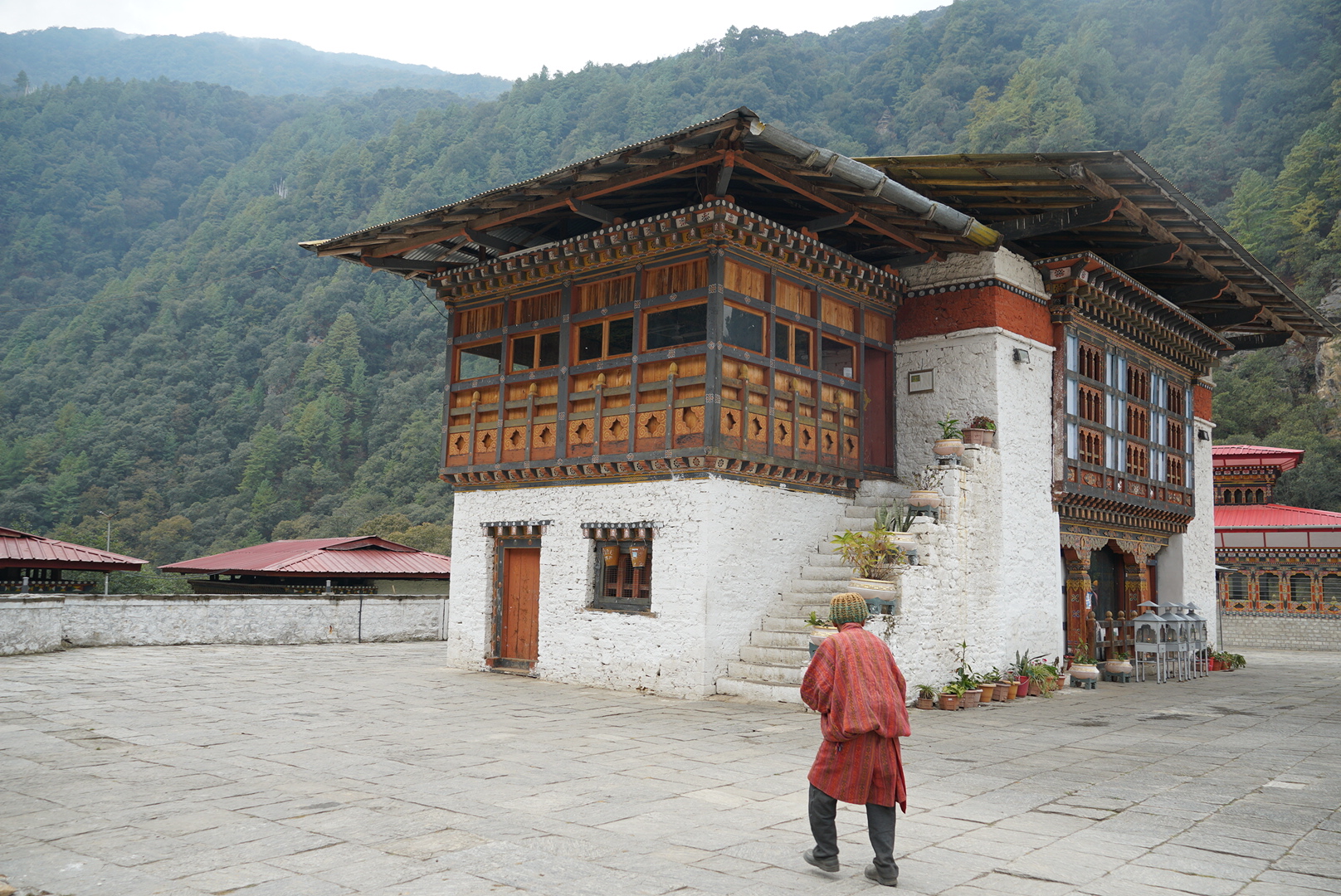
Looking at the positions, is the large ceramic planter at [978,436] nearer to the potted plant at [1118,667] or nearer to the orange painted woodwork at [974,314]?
the orange painted woodwork at [974,314]

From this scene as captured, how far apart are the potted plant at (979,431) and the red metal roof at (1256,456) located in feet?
73.8

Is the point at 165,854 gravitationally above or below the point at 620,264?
below

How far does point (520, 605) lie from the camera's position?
43.3 feet

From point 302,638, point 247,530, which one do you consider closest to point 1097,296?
point 302,638

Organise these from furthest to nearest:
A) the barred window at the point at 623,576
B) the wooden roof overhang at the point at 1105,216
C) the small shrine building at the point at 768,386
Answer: the barred window at the point at 623,576
the wooden roof overhang at the point at 1105,216
the small shrine building at the point at 768,386

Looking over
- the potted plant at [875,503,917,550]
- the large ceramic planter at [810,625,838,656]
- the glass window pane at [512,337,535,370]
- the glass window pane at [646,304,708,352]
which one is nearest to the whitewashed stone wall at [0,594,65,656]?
the glass window pane at [512,337,535,370]

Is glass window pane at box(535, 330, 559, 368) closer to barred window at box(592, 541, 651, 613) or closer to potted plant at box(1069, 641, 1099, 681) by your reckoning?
barred window at box(592, 541, 651, 613)

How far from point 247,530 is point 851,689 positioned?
217 feet

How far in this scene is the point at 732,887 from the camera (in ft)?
13.9

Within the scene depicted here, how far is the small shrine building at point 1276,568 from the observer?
28375 mm

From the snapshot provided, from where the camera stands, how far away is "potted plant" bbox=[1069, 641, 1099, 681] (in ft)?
44.0

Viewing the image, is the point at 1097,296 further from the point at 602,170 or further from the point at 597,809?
the point at 597,809

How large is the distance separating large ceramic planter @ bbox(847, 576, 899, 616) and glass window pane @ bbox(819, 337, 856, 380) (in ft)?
10.9

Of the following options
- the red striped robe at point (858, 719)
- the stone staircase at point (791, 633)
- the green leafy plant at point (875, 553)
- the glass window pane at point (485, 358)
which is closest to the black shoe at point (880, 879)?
the red striped robe at point (858, 719)
